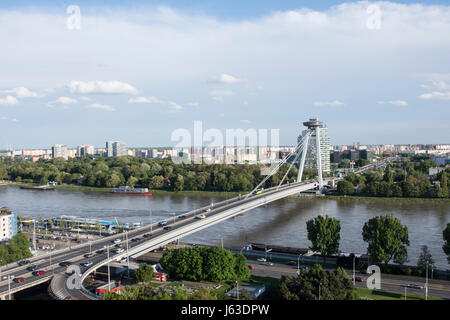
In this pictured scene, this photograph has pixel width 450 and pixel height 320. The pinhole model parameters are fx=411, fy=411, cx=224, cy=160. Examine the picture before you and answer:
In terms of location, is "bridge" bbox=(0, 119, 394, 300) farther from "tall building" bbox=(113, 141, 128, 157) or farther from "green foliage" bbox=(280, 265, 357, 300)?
"tall building" bbox=(113, 141, 128, 157)

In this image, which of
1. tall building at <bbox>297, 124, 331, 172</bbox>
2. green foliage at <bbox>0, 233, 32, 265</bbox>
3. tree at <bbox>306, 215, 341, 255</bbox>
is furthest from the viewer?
tall building at <bbox>297, 124, 331, 172</bbox>

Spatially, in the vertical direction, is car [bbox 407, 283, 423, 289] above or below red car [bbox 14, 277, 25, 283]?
below

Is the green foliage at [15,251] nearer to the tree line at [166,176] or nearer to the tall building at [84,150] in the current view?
the tree line at [166,176]

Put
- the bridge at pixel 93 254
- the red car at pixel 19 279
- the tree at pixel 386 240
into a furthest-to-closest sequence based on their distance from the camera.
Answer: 1. the tree at pixel 386 240
2. the red car at pixel 19 279
3. the bridge at pixel 93 254

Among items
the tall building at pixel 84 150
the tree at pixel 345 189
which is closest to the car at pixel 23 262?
the tree at pixel 345 189

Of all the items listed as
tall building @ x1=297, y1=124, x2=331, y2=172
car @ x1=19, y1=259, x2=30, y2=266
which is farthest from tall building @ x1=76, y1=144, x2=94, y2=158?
car @ x1=19, y1=259, x2=30, y2=266
